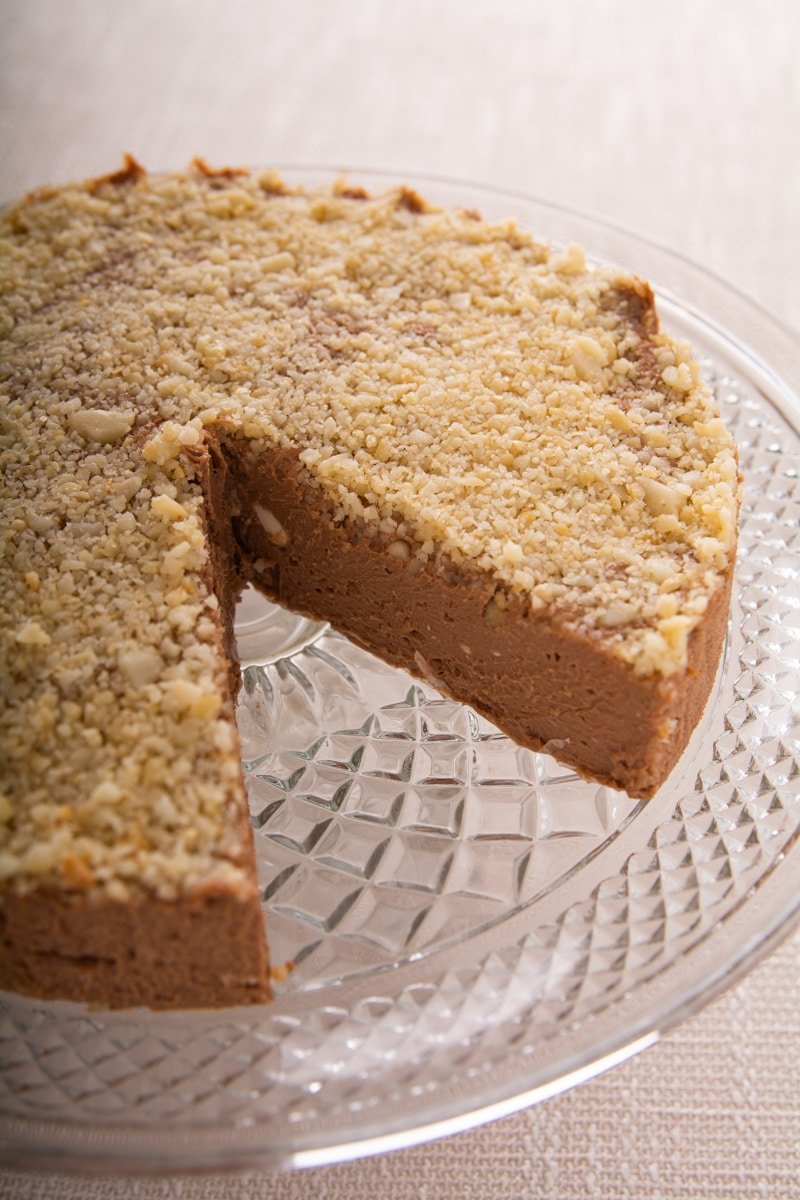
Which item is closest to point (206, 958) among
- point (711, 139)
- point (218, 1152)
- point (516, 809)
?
point (218, 1152)

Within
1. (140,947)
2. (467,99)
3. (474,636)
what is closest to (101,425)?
(474,636)

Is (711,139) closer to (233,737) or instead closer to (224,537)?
(224,537)

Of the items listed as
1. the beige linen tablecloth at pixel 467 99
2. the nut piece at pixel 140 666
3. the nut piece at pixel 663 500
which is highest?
the beige linen tablecloth at pixel 467 99

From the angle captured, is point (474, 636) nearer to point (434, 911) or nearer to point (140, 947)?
point (434, 911)

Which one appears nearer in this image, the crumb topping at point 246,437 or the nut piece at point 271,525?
the crumb topping at point 246,437

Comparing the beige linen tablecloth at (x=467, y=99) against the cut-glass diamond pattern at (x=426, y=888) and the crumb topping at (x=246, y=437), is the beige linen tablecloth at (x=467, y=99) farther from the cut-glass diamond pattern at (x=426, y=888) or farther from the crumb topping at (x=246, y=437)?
the cut-glass diamond pattern at (x=426, y=888)

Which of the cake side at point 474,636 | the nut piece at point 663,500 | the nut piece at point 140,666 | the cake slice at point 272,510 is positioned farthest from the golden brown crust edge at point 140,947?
the nut piece at point 663,500
